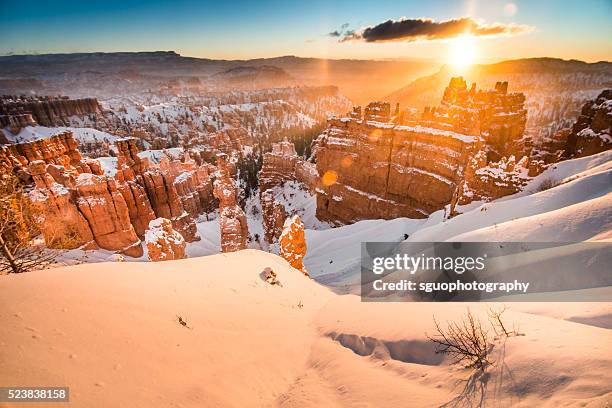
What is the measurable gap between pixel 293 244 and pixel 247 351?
1246 cm

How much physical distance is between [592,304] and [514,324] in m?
1.96

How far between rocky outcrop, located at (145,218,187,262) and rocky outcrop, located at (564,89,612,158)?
104 ft

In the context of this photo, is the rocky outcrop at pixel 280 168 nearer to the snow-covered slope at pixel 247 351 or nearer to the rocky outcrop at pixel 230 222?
the rocky outcrop at pixel 230 222

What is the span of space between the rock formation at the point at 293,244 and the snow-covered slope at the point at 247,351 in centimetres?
1025

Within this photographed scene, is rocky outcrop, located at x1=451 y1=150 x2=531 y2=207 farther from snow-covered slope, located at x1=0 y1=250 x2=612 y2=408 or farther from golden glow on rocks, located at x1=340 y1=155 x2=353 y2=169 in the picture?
golden glow on rocks, located at x1=340 y1=155 x2=353 y2=169

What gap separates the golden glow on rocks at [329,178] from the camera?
38.3 metres

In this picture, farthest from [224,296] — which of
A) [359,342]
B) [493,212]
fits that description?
[493,212]

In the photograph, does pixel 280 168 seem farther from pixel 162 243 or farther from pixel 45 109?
pixel 45 109

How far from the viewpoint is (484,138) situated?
27.7 meters

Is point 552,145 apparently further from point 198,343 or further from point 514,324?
point 198,343

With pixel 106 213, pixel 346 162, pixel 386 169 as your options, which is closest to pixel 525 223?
pixel 386 169

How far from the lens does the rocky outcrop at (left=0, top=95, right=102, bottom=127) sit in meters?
55.1

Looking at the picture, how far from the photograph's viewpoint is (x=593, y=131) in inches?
915

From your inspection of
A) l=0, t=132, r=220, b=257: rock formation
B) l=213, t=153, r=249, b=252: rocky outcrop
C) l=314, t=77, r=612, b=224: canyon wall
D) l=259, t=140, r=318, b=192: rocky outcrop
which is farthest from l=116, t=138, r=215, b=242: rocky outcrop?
l=259, t=140, r=318, b=192: rocky outcrop
